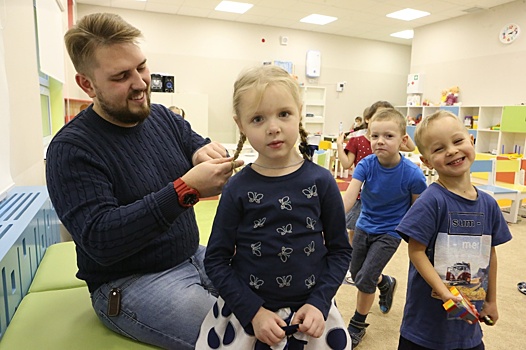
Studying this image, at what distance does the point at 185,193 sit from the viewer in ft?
3.74

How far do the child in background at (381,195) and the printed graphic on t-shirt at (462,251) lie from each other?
697mm

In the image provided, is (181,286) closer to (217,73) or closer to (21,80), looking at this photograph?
(21,80)

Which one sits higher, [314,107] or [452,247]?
[314,107]

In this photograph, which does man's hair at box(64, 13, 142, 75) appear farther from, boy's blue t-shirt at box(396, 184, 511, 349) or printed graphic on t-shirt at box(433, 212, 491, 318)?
printed graphic on t-shirt at box(433, 212, 491, 318)

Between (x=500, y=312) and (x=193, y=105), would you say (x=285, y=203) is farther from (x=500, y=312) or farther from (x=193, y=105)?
(x=193, y=105)

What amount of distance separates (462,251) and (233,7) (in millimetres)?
7528

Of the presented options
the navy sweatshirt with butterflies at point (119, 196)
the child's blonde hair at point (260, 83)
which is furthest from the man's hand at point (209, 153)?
the child's blonde hair at point (260, 83)

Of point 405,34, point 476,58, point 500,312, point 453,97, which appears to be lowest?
point 500,312

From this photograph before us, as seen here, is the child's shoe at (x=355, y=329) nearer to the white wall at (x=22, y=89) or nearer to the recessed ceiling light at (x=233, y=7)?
the white wall at (x=22, y=89)

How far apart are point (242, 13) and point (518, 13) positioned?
5216mm

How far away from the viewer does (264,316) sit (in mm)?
979

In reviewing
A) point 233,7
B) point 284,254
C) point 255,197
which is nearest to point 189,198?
point 255,197

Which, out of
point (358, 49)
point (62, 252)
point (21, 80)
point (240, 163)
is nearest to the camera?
point (240, 163)

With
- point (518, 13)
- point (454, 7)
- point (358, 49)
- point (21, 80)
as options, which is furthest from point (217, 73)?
point (21, 80)
